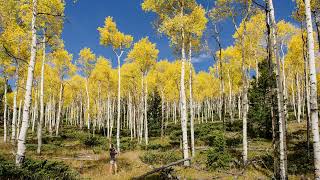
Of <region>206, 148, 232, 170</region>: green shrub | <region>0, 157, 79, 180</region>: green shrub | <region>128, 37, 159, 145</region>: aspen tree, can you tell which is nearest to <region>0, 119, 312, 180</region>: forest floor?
<region>206, 148, 232, 170</region>: green shrub

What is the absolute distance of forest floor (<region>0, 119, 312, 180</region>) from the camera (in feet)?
43.6

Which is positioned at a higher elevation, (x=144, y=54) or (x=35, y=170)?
(x=144, y=54)

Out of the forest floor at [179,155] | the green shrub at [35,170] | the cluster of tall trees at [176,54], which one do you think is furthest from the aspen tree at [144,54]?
the green shrub at [35,170]

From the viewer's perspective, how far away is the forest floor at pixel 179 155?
13.3 m

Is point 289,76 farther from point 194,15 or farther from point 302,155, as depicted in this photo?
point 194,15

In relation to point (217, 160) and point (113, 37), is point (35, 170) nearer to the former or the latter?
point (217, 160)

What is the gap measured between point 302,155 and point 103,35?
18.7m

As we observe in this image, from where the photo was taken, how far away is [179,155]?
2148 centimetres

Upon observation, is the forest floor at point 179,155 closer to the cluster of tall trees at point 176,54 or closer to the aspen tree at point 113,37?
the cluster of tall trees at point 176,54

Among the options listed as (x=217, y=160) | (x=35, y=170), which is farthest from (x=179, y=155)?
(x=35, y=170)

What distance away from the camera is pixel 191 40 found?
22172 millimetres

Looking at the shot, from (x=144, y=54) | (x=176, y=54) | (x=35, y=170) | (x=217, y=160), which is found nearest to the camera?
(x=35, y=170)

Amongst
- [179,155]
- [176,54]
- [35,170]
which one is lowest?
[179,155]

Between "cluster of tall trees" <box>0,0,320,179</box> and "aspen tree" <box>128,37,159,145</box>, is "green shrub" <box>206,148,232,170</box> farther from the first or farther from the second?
"aspen tree" <box>128,37,159,145</box>
